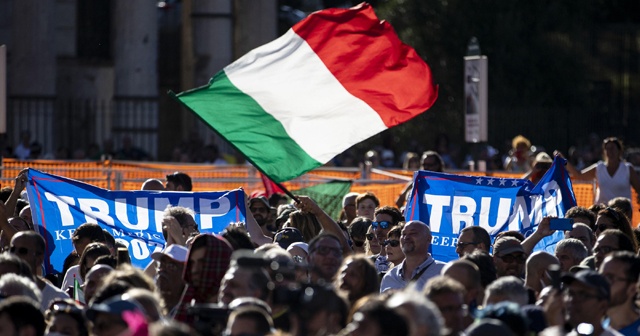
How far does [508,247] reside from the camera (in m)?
9.98

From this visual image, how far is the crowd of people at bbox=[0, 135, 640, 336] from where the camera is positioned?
618 cm

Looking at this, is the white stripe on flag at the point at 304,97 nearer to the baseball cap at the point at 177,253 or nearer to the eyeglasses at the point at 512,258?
the eyeglasses at the point at 512,258

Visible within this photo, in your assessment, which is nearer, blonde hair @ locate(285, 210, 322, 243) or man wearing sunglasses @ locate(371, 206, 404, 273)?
man wearing sunglasses @ locate(371, 206, 404, 273)

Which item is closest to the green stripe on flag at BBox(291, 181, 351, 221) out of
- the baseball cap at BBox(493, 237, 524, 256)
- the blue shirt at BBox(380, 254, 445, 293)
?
the blue shirt at BBox(380, 254, 445, 293)

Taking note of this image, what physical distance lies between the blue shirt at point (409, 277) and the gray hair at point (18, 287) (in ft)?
8.91

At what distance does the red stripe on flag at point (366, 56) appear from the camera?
1241 cm

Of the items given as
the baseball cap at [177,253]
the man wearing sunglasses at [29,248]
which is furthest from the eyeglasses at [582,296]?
the man wearing sunglasses at [29,248]

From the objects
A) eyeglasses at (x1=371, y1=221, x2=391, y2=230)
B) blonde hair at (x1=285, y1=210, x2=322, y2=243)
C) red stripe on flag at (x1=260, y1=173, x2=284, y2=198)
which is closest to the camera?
eyeglasses at (x1=371, y1=221, x2=391, y2=230)

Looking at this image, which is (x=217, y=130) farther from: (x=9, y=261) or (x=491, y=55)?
(x=491, y=55)

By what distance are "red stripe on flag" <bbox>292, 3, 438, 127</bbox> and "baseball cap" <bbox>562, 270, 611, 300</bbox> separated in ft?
16.9

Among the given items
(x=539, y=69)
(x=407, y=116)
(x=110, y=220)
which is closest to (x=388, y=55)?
(x=407, y=116)

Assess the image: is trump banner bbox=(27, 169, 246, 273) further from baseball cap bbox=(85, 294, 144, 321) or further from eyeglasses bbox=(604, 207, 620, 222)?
baseball cap bbox=(85, 294, 144, 321)

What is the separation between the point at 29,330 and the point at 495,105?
28309 millimetres

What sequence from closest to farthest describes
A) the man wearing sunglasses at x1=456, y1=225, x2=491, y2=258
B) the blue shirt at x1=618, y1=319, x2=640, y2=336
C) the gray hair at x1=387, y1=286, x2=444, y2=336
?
the gray hair at x1=387, y1=286, x2=444, y2=336, the blue shirt at x1=618, y1=319, x2=640, y2=336, the man wearing sunglasses at x1=456, y1=225, x2=491, y2=258
